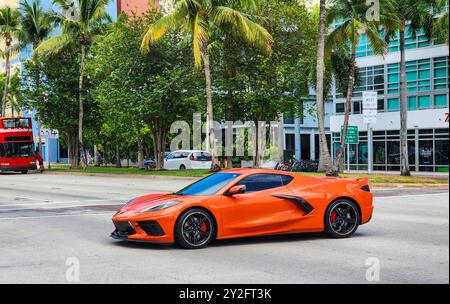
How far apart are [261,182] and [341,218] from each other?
1566 millimetres

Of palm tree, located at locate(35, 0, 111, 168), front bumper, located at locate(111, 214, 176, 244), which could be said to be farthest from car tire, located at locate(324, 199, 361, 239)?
palm tree, located at locate(35, 0, 111, 168)

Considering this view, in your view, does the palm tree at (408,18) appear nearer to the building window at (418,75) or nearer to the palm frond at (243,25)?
the palm frond at (243,25)

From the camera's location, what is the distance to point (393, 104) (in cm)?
4788

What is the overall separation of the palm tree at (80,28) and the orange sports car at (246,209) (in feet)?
127

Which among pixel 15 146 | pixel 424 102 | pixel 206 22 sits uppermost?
pixel 206 22

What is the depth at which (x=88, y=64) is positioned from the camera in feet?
153

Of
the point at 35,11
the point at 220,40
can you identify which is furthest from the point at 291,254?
the point at 35,11

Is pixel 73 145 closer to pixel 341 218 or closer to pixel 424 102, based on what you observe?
pixel 424 102

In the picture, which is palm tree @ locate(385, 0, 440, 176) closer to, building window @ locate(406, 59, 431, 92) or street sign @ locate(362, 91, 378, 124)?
street sign @ locate(362, 91, 378, 124)

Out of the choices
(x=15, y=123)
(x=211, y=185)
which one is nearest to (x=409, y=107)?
(x=15, y=123)

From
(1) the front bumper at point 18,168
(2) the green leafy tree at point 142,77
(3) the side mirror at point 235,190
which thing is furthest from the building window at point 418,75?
(3) the side mirror at point 235,190

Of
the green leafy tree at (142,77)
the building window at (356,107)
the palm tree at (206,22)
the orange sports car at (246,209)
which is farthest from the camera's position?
the building window at (356,107)

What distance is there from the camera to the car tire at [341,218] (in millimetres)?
11203
